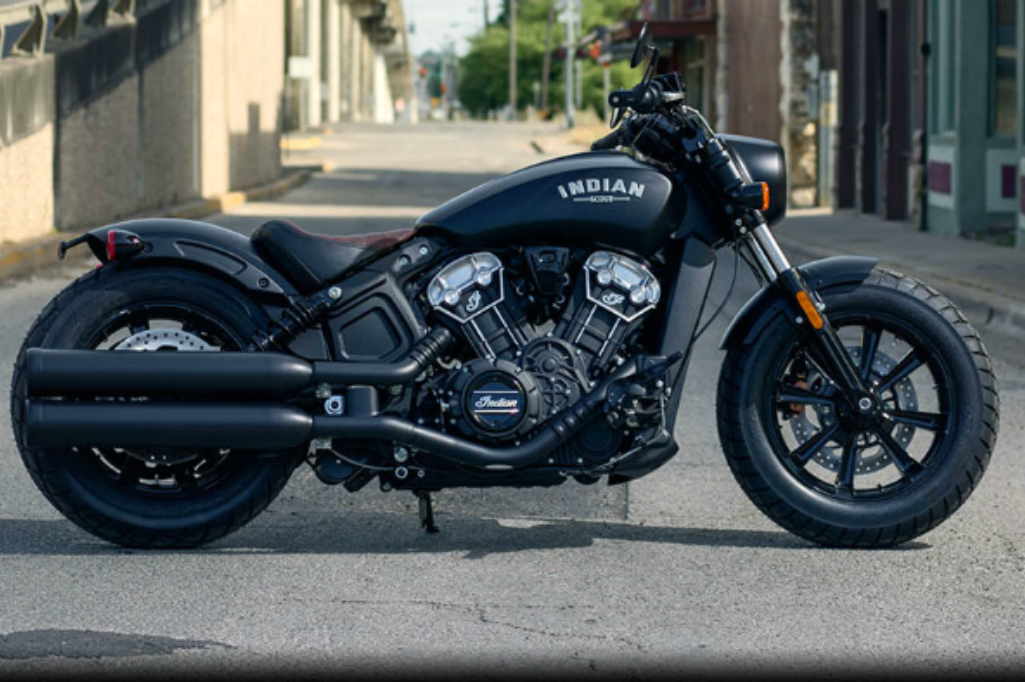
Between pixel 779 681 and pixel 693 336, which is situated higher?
pixel 693 336

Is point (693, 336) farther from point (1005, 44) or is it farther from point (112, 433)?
point (1005, 44)

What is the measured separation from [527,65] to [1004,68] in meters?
114

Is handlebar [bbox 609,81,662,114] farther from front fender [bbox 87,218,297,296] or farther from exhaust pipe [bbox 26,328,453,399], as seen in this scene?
front fender [bbox 87,218,297,296]

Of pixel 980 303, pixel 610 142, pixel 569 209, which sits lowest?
pixel 980 303

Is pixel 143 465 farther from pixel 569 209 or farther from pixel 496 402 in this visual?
pixel 569 209

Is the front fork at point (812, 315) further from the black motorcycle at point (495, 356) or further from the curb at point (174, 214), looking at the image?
the curb at point (174, 214)

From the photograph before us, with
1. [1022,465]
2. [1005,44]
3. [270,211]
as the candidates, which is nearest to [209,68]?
[270,211]

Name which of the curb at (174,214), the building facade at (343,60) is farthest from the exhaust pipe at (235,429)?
the building facade at (343,60)

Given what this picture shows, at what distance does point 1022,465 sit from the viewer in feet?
25.1

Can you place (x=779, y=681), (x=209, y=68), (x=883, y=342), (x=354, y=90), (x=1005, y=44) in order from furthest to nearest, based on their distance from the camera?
(x=354, y=90) < (x=209, y=68) < (x=1005, y=44) < (x=883, y=342) < (x=779, y=681)

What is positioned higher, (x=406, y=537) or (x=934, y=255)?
(x=934, y=255)

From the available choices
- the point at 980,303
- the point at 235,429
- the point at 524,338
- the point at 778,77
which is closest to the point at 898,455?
the point at 524,338

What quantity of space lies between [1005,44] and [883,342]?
48.4 ft

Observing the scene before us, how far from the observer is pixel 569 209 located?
225 inches
